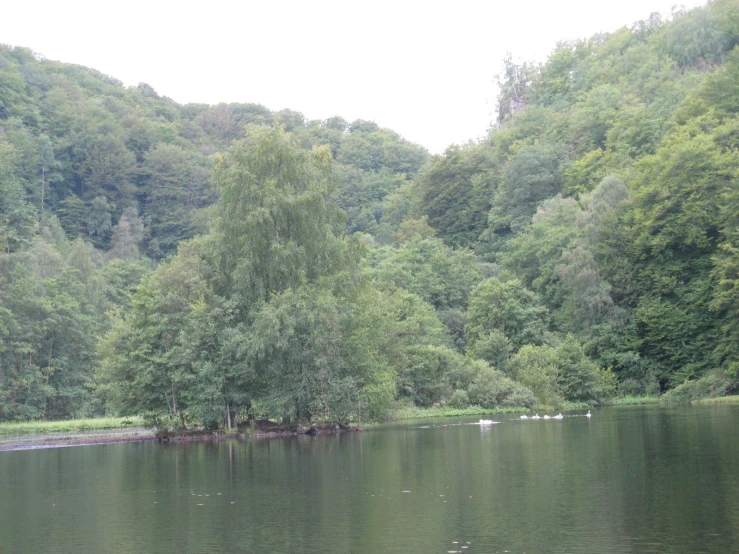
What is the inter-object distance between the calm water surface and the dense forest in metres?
11.0

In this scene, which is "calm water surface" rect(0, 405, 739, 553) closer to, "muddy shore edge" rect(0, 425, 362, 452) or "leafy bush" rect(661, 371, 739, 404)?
"muddy shore edge" rect(0, 425, 362, 452)

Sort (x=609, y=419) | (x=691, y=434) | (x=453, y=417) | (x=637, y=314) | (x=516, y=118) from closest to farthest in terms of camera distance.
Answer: (x=691, y=434) → (x=609, y=419) → (x=453, y=417) → (x=637, y=314) → (x=516, y=118)

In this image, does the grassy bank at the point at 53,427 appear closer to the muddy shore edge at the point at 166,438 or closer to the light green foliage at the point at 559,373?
the muddy shore edge at the point at 166,438

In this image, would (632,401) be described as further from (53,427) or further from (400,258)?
(53,427)

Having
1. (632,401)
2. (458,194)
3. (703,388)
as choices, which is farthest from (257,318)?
(458,194)

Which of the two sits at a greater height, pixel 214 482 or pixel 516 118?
pixel 516 118

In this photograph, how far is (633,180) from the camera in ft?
232

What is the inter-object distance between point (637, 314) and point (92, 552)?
5845cm

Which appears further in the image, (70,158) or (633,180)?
(70,158)

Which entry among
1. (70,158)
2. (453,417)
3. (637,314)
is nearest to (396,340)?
(453,417)

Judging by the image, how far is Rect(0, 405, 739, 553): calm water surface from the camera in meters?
16.1

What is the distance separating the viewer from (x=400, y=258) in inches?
3324

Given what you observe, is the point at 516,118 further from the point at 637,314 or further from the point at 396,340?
the point at 396,340

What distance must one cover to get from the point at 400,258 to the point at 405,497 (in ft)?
210
